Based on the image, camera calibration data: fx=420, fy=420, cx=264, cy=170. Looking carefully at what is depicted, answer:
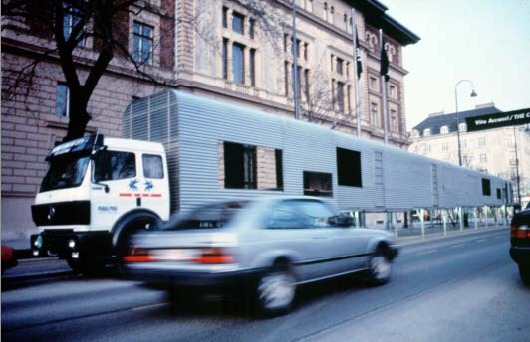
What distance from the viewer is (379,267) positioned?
730 centimetres

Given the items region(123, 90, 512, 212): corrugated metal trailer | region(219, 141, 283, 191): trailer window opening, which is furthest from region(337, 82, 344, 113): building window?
region(219, 141, 283, 191): trailer window opening

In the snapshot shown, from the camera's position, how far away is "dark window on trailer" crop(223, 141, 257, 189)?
10623 millimetres

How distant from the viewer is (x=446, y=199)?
24219mm

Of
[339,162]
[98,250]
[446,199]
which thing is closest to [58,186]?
[98,250]

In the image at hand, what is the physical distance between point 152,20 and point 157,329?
23121 millimetres

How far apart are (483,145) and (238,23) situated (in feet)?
238

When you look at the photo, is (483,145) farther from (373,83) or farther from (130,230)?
(130,230)

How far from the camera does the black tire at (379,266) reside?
7172 millimetres

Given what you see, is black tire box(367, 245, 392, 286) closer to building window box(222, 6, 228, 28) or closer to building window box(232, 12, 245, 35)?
building window box(222, 6, 228, 28)

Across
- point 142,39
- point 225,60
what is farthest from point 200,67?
point 142,39

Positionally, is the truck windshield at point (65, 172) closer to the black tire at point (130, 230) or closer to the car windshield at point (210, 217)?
the black tire at point (130, 230)

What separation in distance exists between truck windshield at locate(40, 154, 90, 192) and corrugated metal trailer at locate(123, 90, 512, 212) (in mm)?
1910

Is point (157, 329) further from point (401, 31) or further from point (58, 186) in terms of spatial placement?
point (401, 31)

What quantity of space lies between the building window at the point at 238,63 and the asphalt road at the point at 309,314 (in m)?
22.9
